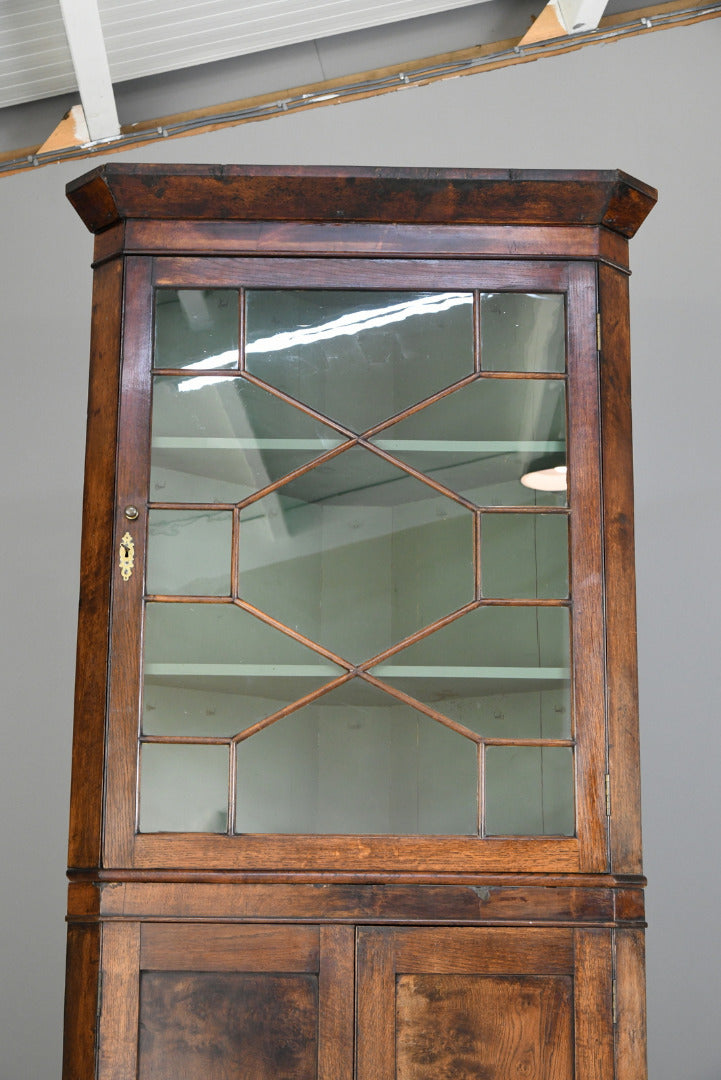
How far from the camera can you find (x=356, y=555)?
4.81 ft

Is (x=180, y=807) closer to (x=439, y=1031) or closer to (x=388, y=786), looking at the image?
(x=388, y=786)

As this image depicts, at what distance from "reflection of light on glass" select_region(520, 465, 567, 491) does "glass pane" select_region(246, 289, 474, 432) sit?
14cm

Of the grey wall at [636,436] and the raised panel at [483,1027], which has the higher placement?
the grey wall at [636,436]

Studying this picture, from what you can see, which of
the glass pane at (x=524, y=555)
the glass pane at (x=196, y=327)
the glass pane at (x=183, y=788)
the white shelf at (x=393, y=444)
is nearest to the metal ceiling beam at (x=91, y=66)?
the glass pane at (x=196, y=327)

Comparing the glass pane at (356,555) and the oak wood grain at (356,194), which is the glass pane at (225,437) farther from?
the oak wood grain at (356,194)

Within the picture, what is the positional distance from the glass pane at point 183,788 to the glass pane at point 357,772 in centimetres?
2

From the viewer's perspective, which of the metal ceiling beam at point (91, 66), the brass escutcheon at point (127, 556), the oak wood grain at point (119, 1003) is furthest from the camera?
the metal ceiling beam at point (91, 66)

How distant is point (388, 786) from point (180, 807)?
0.23 m

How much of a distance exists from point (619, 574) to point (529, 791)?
0.26 meters

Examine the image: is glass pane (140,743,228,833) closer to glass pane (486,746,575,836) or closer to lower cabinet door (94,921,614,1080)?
lower cabinet door (94,921,614,1080)

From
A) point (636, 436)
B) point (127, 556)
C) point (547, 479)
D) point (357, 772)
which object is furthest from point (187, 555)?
point (636, 436)

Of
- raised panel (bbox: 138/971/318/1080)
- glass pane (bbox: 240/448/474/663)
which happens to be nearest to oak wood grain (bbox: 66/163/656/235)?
glass pane (bbox: 240/448/474/663)

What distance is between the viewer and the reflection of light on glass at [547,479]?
57.7 inches

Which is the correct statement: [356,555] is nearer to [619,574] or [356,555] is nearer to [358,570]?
[358,570]
